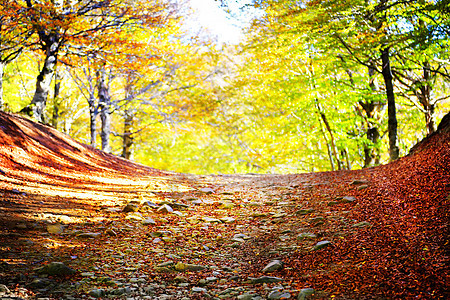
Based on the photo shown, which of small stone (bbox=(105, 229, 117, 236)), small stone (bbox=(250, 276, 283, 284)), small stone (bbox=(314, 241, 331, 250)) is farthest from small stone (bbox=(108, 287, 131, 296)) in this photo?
small stone (bbox=(314, 241, 331, 250))

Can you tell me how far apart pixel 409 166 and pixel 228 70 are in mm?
14181

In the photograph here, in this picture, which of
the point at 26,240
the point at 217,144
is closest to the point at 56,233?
the point at 26,240

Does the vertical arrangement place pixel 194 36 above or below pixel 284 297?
above

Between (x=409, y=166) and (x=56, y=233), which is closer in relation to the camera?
(x=56, y=233)

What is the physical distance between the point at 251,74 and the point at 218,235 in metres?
12.4

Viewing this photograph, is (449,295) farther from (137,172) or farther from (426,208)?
(137,172)

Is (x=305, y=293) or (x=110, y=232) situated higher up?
(x=110, y=232)

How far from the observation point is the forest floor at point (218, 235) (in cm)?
360

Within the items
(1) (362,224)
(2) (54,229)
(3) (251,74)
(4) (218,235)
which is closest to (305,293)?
(1) (362,224)

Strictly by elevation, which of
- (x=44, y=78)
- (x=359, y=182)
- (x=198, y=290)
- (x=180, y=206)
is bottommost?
(x=198, y=290)

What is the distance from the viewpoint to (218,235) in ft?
19.0

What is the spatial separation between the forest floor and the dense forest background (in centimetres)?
320

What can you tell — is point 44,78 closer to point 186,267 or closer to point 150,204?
point 150,204

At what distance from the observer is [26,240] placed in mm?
4375
